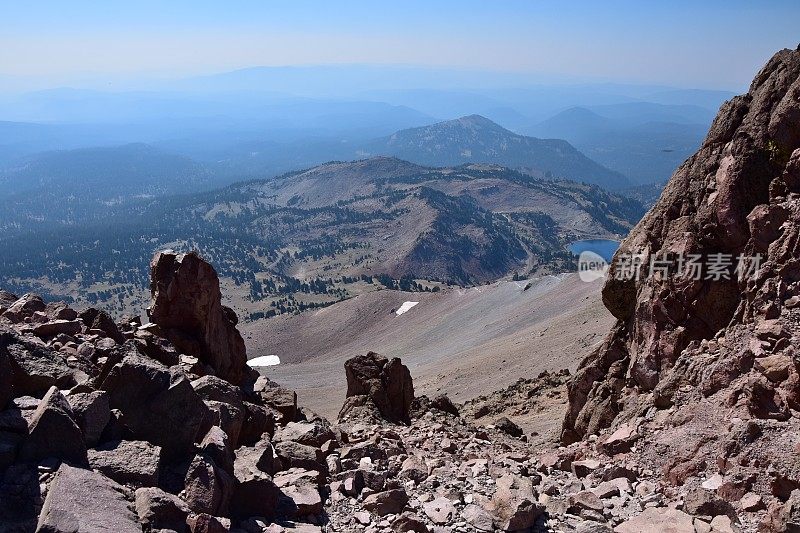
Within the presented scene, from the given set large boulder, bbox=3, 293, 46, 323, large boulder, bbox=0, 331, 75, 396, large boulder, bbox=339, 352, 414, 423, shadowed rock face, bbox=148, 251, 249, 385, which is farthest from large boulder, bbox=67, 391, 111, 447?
large boulder, bbox=339, 352, 414, 423

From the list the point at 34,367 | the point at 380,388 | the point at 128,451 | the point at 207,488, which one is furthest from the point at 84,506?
the point at 380,388

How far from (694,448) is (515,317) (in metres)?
64.3

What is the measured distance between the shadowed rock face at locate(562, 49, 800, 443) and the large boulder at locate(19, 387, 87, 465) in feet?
46.1

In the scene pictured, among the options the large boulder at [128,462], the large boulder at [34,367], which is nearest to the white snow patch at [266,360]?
the large boulder at [34,367]

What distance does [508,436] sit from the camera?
25.1 m

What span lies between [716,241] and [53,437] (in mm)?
17732

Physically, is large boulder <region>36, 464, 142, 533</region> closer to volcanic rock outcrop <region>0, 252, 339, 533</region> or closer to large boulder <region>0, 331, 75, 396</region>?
volcanic rock outcrop <region>0, 252, 339, 533</region>

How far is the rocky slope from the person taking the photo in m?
12.0

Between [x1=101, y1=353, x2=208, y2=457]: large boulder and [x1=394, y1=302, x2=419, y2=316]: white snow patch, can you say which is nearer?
[x1=101, y1=353, x2=208, y2=457]: large boulder

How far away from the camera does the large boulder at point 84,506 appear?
800cm

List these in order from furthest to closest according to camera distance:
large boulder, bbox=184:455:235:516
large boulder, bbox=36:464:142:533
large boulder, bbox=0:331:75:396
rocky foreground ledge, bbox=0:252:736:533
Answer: large boulder, bbox=0:331:75:396, large boulder, bbox=184:455:235:516, rocky foreground ledge, bbox=0:252:736:533, large boulder, bbox=36:464:142:533

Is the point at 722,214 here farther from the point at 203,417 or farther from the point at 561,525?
the point at 203,417

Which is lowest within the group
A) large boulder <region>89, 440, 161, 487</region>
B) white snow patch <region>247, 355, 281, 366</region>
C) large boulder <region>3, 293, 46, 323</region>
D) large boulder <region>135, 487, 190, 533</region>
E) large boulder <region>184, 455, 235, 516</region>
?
white snow patch <region>247, 355, 281, 366</region>

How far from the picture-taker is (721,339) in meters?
16.0
